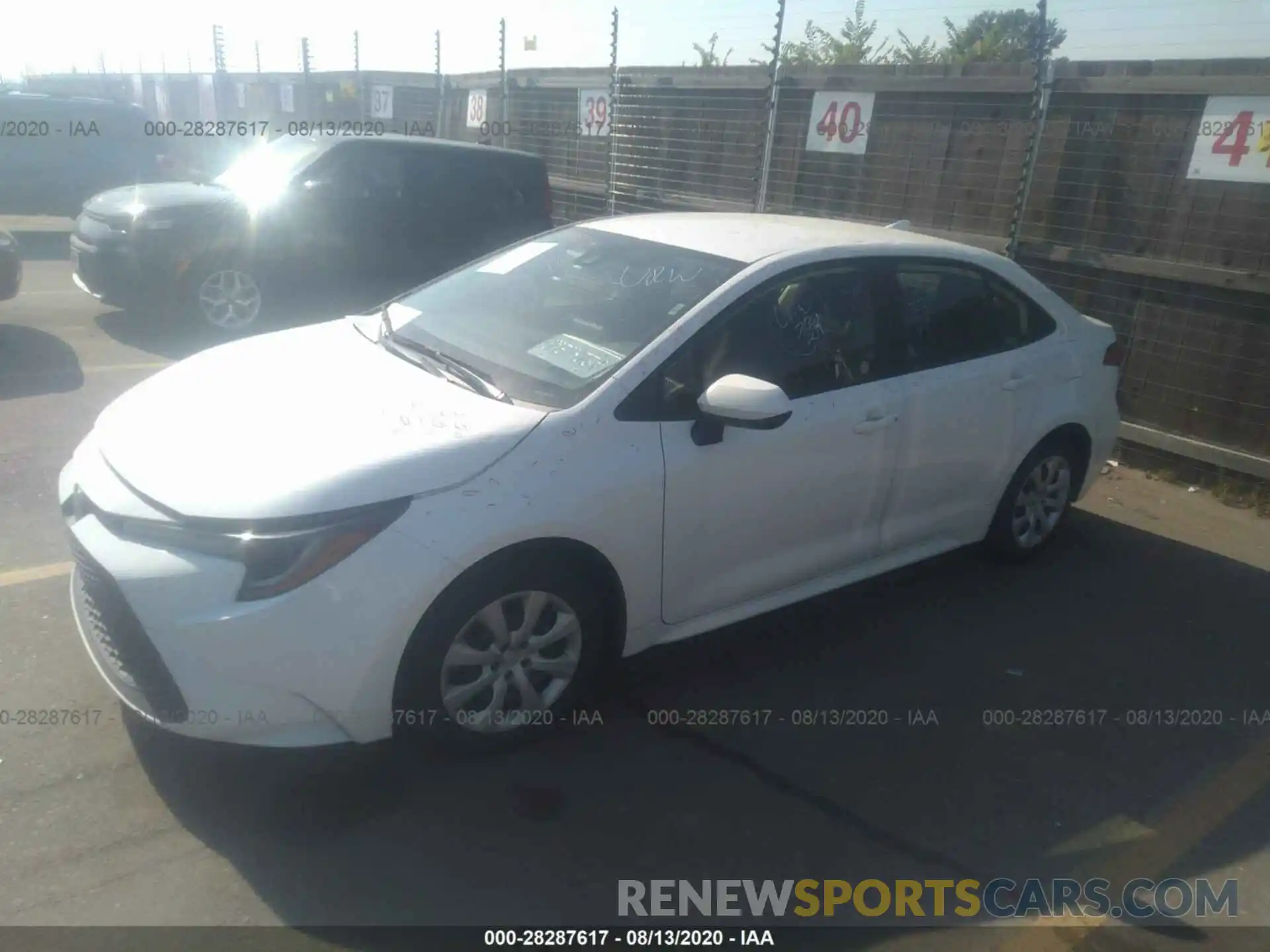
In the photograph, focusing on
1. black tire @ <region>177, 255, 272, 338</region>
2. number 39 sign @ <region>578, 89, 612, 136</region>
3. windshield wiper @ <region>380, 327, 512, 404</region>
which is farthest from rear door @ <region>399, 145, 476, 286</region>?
windshield wiper @ <region>380, 327, 512, 404</region>

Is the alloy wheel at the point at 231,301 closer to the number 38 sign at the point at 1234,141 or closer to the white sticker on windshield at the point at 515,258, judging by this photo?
the white sticker on windshield at the point at 515,258

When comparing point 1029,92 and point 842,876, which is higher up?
point 1029,92

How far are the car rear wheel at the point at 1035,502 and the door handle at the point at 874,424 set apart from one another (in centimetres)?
113

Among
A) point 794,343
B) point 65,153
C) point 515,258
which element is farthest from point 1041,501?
point 65,153

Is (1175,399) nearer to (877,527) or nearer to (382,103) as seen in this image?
(877,527)

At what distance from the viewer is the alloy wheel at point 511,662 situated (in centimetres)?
310

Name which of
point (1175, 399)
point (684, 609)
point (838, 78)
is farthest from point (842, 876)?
point (838, 78)

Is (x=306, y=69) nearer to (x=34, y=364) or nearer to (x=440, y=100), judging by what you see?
(x=440, y=100)

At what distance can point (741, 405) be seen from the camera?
3314mm

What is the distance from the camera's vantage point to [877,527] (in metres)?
4.25

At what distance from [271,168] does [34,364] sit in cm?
251

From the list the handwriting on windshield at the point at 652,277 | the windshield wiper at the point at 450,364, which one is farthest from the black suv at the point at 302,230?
the handwriting on windshield at the point at 652,277

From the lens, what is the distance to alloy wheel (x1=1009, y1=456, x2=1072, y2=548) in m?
5.06

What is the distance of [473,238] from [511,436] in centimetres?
599
